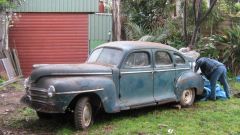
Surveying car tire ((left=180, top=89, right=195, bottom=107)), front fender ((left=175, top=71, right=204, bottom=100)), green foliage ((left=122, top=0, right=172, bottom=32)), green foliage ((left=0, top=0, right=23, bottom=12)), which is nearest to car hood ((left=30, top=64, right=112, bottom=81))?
front fender ((left=175, top=71, right=204, bottom=100))

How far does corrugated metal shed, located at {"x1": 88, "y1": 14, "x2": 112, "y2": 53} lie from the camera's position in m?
20.3

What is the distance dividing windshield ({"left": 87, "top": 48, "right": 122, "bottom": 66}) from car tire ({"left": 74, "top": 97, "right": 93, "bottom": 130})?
1.25m

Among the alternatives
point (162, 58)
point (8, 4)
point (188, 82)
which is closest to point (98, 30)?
point (8, 4)

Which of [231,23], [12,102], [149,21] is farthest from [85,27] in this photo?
[12,102]

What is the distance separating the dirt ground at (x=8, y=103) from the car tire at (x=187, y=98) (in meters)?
4.07

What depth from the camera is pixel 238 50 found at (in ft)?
57.6

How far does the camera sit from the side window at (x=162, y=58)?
1063 centimetres

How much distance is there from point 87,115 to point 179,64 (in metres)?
3.40

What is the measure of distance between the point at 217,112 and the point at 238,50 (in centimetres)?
752

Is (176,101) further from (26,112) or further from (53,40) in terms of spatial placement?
(53,40)

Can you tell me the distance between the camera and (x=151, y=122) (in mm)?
9531

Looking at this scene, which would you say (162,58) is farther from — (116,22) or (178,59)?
(116,22)

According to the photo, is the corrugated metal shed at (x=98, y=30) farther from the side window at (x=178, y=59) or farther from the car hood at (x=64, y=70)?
the car hood at (x=64, y=70)

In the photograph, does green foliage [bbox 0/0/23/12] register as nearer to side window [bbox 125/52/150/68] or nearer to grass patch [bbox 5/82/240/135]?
grass patch [bbox 5/82/240/135]
